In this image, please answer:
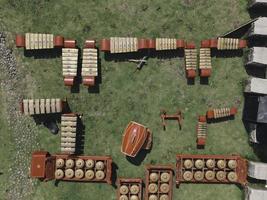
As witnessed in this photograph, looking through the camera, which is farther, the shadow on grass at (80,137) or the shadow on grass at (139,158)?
the shadow on grass at (139,158)

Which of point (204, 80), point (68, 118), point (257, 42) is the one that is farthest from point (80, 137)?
point (257, 42)

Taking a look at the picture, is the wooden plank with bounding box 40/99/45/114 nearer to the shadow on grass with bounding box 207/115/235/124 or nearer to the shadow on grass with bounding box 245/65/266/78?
the shadow on grass with bounding box 207/115/235/124

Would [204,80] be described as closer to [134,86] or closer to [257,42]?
[257,42]

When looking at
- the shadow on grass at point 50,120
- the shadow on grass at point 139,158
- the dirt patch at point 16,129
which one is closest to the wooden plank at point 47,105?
the shadow on grass at point 50,120

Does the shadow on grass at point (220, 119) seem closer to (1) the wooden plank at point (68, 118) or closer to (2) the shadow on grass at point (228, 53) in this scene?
(2) the shadow on grass at point (228, 53)

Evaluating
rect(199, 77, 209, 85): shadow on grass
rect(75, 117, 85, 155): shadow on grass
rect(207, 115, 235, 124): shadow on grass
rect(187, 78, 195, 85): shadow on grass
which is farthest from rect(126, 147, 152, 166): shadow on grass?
rect(199, 77, 209, 85): shadow on grass

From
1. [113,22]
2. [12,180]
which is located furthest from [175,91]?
[12,180]

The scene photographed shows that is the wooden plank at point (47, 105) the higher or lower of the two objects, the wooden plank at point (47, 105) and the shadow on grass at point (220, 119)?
the higher

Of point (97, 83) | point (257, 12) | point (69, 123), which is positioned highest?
point (257, 12)
